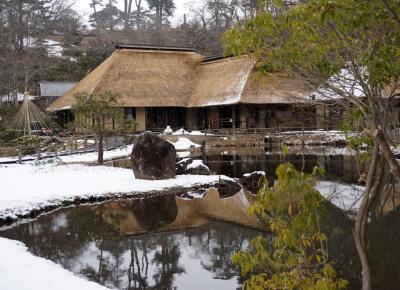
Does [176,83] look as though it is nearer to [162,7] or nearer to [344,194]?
[344,194]

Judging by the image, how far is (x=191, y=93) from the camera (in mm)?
39281

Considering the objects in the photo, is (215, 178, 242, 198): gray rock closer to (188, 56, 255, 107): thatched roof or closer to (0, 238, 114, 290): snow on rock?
(0, 238, 114, 290): snow on rock

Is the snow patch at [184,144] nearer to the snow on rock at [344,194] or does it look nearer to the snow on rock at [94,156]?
the snow on rock at [94,156]

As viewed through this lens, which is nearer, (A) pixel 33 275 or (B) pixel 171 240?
(A) pixel 33 275

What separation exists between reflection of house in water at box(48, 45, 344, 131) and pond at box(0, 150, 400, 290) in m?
20.3

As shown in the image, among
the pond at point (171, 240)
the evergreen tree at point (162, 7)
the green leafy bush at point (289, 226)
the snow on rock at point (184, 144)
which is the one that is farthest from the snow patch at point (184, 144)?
the evergreen tree at point (162, 7)

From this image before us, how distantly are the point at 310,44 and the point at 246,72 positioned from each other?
31.8 metres

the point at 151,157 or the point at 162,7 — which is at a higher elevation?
the point at 162,7

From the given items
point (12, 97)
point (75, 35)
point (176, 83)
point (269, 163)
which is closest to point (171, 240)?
point (269, 163)

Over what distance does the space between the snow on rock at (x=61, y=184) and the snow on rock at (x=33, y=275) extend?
4049mm

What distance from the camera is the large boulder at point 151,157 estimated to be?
55.9 feet

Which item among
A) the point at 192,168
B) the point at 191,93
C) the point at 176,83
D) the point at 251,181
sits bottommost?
the point at 251,181

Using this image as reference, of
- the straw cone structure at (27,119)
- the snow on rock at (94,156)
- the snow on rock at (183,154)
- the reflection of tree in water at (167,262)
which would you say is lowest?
the reflection of tree in water at (167,262)

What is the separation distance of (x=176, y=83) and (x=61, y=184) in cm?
2455
